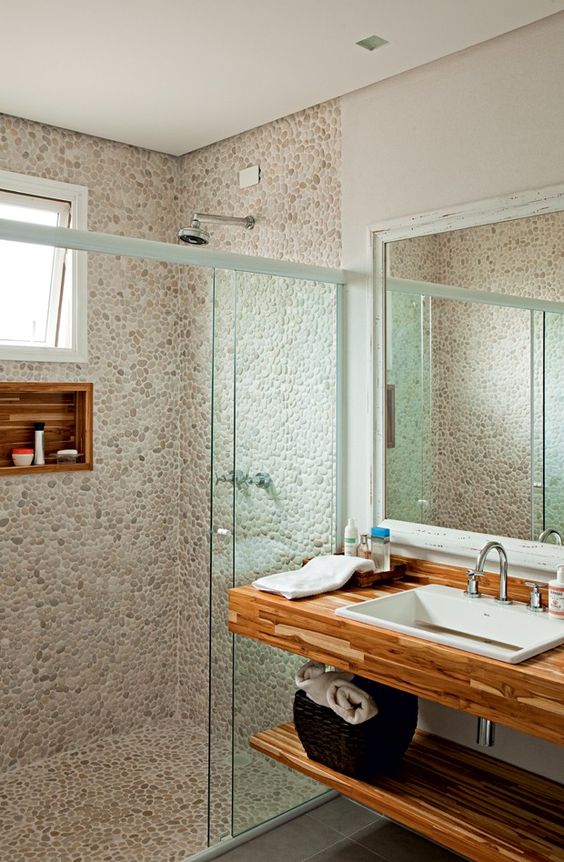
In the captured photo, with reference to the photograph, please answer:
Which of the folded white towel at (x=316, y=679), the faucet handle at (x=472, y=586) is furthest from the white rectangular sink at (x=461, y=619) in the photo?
the folded white towel at (x=316, y=679)

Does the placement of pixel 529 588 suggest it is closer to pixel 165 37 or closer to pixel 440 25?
pixel 440 25

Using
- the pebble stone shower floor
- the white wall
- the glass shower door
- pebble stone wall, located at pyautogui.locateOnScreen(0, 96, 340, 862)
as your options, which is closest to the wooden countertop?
the glass shower door

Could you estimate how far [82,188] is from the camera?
11.5 ft

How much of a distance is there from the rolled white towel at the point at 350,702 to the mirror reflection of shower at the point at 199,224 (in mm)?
1711

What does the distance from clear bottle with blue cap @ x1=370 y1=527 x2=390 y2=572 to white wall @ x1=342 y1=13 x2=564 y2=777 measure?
7.8 inches

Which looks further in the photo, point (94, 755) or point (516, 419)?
point (94, 755)

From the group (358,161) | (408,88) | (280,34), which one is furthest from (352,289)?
(280,34)

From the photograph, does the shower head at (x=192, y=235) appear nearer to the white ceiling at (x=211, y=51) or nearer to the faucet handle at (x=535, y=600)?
the white ceiling at (x=211, y=51)

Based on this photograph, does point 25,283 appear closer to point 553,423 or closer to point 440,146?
point 440,146

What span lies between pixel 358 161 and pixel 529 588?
1674 millimetres

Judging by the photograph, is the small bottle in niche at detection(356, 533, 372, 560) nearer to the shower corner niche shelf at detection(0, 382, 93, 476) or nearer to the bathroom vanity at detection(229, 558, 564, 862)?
the bathroom vanity at detection(229, 558, 564, 862)

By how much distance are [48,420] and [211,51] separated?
1.67 m

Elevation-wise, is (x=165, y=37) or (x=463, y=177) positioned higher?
(x=165, y=37)

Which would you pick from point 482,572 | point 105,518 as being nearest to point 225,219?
point 105,518
